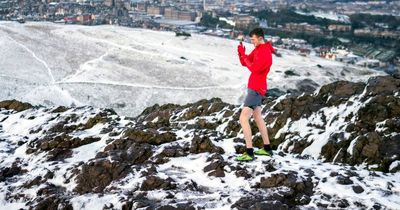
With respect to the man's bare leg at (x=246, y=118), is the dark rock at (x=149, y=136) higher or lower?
lower

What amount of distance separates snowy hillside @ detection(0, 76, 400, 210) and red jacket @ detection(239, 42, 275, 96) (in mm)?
2162

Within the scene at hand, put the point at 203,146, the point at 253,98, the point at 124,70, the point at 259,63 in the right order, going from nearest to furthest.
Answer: the point at 259,63 < the point at 253,98 < the point at 203,146 < the point at 124,70

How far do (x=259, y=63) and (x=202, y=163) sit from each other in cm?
329

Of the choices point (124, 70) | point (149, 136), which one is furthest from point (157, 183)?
point (124, 70)

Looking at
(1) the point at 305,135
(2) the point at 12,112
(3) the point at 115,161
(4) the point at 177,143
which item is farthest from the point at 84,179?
(2) the point at 12,112

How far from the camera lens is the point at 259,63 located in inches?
496

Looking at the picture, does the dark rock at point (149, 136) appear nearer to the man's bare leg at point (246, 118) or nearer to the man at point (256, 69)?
the man at point (256, 69)

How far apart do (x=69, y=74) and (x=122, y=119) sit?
47728mm

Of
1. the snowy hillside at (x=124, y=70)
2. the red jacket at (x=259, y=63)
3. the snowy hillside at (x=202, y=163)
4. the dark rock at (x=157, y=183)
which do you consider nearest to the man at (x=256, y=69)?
the red jacket at (x=259, y=63)

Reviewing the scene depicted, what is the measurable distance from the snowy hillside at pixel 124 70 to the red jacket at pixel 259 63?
4197cm

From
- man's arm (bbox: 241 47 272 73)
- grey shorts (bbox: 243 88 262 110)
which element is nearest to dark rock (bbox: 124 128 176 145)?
grey shorts (bbox: 243 88 262 110)

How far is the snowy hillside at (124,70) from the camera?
58.3 metres

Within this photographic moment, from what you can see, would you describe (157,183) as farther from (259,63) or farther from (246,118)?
(259,63)

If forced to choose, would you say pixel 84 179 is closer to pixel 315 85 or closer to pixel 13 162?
pixel 13 162
